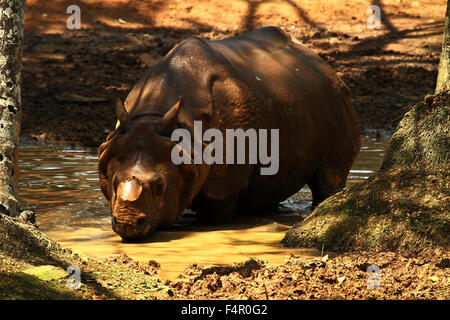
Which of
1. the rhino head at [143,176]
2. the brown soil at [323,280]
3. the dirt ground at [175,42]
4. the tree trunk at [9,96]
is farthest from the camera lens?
the dirt ground at [175,42]

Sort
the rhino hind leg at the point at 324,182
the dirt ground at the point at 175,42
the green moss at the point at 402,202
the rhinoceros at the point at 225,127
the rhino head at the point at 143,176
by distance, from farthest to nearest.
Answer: the dirt ground at the point at 175,42 < the rhino hind leg at the point at 324,182 < the rhinoceros at the point at 225,127 < the rhino head at the point at 143,176 < the green moss at the point at 402,202

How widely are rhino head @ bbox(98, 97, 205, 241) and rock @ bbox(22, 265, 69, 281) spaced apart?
2069 millimetres

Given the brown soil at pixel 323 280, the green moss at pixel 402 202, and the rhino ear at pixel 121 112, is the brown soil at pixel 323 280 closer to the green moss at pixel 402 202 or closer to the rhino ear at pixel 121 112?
the green moss at pixel 402 202

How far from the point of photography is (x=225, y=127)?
24.3 feet

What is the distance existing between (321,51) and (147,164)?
13.6 meters

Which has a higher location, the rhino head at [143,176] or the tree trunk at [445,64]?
the tree trunk at [445,64]

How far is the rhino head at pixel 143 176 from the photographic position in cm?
645

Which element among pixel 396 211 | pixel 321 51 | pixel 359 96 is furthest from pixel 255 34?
pixel 321 51

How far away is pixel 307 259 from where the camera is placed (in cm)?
551

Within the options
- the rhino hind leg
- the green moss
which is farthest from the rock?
the rhino hind leg

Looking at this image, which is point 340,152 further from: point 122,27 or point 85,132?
point 122,27

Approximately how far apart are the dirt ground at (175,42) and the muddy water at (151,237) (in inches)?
134

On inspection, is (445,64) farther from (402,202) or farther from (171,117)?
(171,117)

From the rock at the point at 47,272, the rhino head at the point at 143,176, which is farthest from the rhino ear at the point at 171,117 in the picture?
the rock at the point at 47,272
